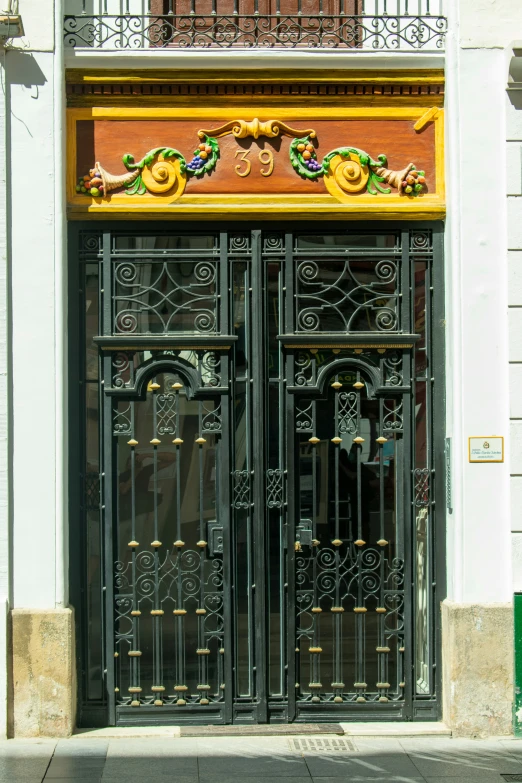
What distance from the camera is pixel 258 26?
7.77m

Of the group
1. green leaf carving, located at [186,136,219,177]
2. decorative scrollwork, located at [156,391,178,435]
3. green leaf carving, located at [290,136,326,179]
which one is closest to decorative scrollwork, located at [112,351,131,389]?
decorative scrollwork, located at [156,391,178,435]

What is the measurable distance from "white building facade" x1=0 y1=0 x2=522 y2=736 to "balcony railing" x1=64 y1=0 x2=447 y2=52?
0.04 metres

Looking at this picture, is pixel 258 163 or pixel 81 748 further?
pixel 258 163

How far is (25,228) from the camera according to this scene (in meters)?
7.27

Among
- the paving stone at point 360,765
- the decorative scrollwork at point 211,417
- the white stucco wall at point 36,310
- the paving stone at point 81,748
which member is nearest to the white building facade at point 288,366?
the decorative scrollwork at point 211,417

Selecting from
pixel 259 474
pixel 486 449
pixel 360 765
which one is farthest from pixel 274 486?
pixel 360 765

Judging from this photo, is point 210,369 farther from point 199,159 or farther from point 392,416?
point 199,159

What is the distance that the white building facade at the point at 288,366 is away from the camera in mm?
7434

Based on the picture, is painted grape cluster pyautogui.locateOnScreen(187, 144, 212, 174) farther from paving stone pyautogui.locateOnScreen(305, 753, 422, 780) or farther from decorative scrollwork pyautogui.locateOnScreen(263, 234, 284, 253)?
paving stone pyautogui.locateOnScreen(305, 753, 422, 780)

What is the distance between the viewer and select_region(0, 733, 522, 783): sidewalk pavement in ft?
21.4

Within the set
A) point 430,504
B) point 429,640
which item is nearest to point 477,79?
point 430,504

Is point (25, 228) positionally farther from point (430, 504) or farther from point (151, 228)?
point (430, 504)

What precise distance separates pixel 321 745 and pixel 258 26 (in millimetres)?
5220

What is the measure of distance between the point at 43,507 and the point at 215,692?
1.84 m
